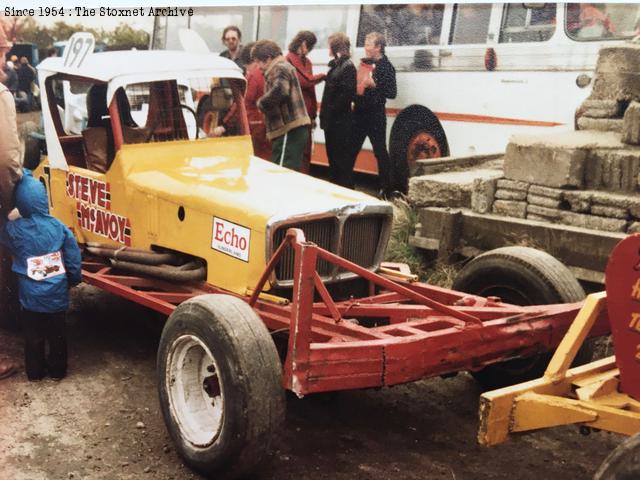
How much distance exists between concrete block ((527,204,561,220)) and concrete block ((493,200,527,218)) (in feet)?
0.14

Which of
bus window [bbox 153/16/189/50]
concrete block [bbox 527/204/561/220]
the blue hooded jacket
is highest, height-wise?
bus window [bbox 153/16/189/50]

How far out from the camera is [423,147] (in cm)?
807

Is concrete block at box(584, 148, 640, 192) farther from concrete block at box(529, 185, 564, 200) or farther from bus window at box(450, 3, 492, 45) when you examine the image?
bus window at box(450, 3, 492, 45)

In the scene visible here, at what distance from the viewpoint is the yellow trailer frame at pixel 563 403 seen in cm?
304

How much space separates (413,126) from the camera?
8125mm

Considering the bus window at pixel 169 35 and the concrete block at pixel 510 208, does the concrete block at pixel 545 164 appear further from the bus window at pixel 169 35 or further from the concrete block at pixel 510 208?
the bus window at pixel 169 35

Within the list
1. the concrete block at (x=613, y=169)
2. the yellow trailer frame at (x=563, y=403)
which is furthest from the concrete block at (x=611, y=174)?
the yellow trailer frame at (x=563, y=403)

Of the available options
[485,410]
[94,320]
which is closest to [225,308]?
[485,410]

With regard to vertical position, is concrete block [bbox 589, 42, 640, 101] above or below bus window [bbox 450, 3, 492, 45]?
below

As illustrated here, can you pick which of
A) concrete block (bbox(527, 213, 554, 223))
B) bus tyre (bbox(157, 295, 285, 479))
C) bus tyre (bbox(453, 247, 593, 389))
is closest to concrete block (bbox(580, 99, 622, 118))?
concrete block (bbox(527, 213, 554, 223))

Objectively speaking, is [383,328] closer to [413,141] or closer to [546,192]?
[546,192]

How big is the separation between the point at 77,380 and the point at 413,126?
454 cm

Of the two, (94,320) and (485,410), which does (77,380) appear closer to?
(94,320)

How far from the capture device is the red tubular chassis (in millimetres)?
3391
